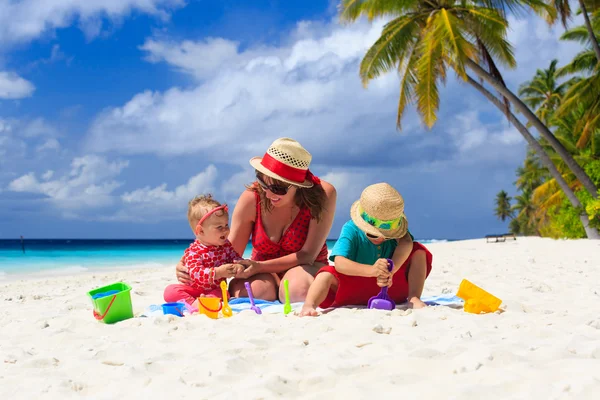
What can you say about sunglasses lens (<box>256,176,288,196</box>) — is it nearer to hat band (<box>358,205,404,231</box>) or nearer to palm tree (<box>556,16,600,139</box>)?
hat band (<box>358,205,404,231</box>)

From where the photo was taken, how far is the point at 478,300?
11.5 ft

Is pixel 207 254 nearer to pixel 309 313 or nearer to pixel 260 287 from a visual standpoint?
pixel 260 287

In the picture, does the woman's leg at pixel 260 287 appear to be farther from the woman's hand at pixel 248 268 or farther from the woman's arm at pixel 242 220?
the woman's arm at pixel 242 220

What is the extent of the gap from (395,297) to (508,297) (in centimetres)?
112

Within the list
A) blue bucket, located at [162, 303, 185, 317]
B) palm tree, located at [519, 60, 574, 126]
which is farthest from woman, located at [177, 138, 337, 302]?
palm tree, located at [519, 60, 574, 126]

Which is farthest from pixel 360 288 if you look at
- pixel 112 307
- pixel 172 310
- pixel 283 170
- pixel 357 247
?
pixel 112 307

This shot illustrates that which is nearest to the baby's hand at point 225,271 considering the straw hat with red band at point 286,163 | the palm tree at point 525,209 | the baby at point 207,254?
the baby at point 207,254

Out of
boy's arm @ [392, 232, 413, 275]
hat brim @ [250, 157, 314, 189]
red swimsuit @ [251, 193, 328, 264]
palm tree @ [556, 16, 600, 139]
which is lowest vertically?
boy's arm @ [392, 232, 413, 275]

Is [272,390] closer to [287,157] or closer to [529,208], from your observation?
[287,157]

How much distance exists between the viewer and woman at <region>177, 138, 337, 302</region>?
13.2 ft

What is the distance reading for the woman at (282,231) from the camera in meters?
4.04

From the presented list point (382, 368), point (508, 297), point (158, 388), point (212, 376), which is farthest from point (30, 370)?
point (508, 297)

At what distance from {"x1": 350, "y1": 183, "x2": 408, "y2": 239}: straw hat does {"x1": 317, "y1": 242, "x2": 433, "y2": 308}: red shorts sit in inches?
11.6

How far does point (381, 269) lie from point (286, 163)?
1.04 m
